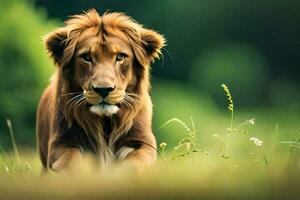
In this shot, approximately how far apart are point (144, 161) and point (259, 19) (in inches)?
31.8

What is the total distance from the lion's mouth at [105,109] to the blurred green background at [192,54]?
24 centimetres

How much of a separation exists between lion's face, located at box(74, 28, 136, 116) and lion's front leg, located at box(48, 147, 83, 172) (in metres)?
0.19

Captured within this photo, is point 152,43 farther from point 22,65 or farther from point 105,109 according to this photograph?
point 22,65

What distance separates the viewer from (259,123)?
13.1 feet

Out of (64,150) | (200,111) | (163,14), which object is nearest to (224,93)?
(200,111)

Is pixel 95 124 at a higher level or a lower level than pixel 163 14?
lower

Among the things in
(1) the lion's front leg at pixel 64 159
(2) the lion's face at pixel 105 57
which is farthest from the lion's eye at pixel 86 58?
(1) the lion's front leg at pixel 64 159

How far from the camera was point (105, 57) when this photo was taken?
3900 millimetres

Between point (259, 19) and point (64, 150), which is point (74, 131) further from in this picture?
point (259, 19)

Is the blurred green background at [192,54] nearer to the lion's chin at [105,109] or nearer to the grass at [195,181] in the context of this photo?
the lion's chin at [105,109]

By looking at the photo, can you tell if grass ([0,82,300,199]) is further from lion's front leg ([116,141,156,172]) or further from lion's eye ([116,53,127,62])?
lion's eye ([116,53,127,62])

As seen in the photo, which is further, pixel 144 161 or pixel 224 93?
pixel 224 93

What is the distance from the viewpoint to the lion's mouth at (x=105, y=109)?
153 inches

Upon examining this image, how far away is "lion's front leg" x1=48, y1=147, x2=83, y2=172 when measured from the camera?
3.84m
